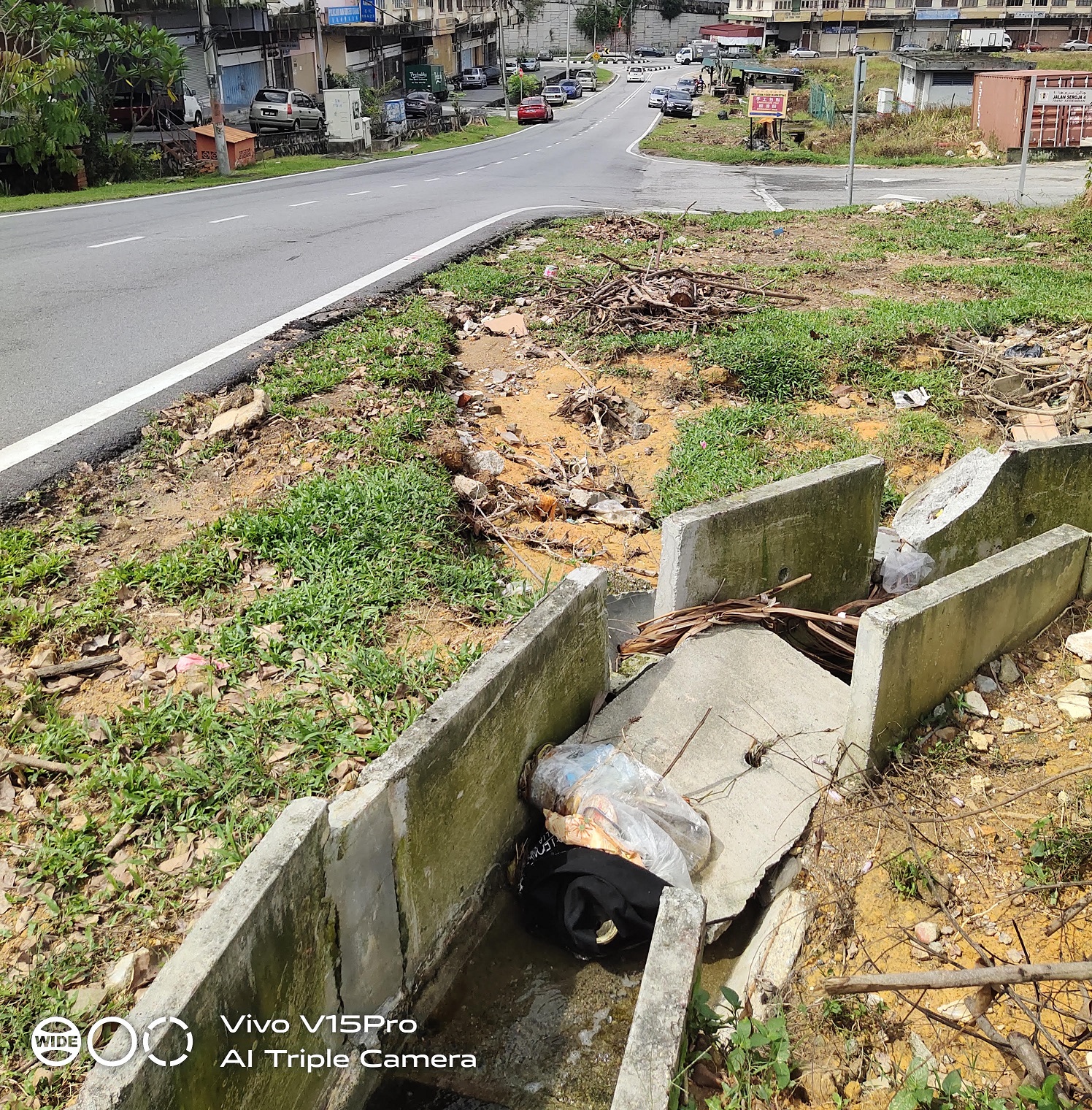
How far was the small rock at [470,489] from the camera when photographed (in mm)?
6355

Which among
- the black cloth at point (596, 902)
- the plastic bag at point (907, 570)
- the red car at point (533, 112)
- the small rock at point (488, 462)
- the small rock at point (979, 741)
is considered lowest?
the black cloth at point (596, 902)

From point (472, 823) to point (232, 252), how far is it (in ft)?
36.0

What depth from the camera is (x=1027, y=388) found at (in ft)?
28.8

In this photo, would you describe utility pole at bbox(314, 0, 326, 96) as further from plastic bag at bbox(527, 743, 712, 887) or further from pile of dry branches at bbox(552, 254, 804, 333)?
plastic bag at bbox(527, 743, 712, 887)

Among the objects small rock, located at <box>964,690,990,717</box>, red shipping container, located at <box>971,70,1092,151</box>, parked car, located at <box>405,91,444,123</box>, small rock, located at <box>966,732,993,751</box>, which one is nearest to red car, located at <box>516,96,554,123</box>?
parked car, located at <box>405,91,444,123</box>

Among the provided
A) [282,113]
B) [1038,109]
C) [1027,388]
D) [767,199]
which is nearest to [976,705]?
[1027,388]

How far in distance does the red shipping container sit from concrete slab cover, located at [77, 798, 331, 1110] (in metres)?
24.6

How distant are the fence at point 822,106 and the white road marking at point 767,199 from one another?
21208 mm

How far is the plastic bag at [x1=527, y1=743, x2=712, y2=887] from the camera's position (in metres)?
3.87

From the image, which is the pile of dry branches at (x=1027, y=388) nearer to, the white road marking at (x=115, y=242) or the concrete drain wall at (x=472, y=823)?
the concrete drain wall at (x=472, y=823)

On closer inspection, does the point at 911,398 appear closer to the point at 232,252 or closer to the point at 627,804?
the point at 627,804

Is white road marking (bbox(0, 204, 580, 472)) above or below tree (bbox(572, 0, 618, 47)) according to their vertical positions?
below

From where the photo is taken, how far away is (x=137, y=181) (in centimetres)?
2498

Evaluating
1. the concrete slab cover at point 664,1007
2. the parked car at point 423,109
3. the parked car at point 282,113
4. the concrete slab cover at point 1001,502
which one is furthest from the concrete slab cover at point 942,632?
the parked car at point 423,109
